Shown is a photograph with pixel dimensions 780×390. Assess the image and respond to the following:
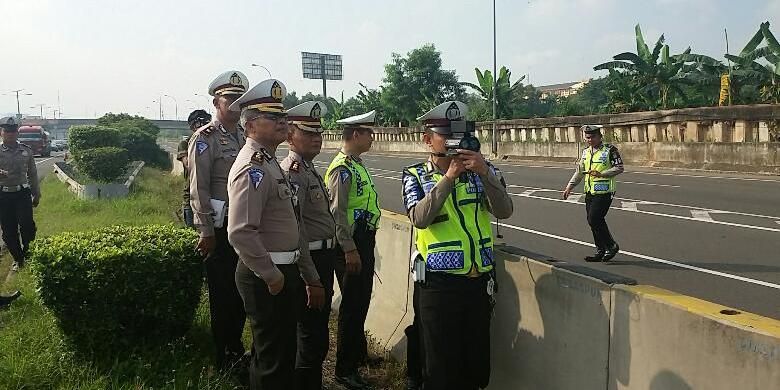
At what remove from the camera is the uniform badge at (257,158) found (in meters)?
3.19

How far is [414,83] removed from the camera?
185 feet

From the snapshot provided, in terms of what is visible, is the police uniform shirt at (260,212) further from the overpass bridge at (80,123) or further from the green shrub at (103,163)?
the overpass bridge at (80,123)

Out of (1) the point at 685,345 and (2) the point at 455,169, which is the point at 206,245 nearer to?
(2) the point at 455,169

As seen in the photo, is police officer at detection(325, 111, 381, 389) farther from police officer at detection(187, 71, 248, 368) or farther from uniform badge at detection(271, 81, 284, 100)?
uniform badge at detection(271, 81, 284, 100)

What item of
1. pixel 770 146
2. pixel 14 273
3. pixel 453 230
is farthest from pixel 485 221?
pixel 770 146

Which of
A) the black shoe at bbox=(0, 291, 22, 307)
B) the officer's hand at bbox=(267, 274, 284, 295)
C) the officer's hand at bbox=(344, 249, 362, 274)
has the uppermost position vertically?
the officer's hand at bbox=(267, 274, 284, 295)

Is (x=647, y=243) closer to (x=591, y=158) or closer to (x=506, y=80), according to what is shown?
(x=591, y=158)

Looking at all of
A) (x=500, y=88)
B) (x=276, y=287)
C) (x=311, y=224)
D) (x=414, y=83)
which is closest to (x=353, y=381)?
(x=311, y=224)

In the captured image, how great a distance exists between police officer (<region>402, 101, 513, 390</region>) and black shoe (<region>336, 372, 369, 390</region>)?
1.08m

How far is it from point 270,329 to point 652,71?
25103 mm

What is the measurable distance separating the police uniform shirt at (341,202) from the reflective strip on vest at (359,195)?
0.12 ft

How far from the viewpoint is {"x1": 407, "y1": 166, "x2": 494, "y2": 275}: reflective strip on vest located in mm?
3205

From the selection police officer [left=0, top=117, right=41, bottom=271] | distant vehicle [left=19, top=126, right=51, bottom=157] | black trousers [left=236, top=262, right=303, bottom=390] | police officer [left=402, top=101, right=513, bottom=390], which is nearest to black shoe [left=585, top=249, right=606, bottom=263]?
police officer [left=402, top=101, right=513, bottom=390]

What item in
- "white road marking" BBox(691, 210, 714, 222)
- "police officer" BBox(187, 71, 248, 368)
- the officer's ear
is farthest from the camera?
"white road marking" BBox(691, 210, 714, 222)
